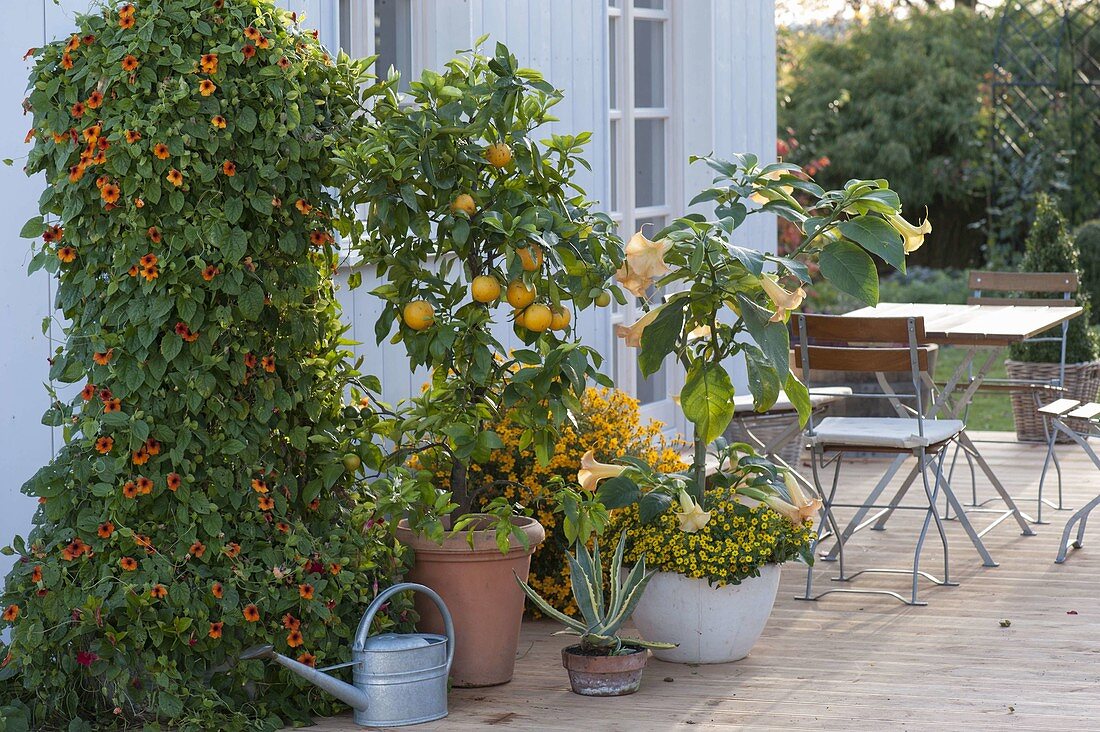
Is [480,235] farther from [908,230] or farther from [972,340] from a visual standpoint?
[972,340]

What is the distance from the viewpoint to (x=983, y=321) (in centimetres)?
628

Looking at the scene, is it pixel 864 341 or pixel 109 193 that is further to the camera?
pixel 864 341

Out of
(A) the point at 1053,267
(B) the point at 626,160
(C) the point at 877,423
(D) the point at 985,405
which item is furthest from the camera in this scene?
(D) the point at 985,405

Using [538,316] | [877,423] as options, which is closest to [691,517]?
[538,316]

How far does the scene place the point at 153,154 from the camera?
369cm

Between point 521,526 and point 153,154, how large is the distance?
1.46 meters

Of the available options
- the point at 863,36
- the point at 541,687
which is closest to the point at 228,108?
the point at 541,687

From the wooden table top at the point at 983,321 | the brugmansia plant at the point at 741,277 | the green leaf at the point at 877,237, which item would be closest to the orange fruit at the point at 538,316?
the brugmansia plant at the point at 741,277

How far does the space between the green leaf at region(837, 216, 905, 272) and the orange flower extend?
1872 mm

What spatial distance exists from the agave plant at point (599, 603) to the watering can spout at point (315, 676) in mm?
566

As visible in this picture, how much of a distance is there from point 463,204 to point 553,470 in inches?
49.2

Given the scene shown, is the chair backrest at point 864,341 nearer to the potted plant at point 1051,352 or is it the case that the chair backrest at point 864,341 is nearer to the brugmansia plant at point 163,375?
the brugmansia plant at point 163,375

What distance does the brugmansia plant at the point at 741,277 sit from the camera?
4086mm

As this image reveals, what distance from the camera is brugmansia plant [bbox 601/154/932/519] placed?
4.09m
